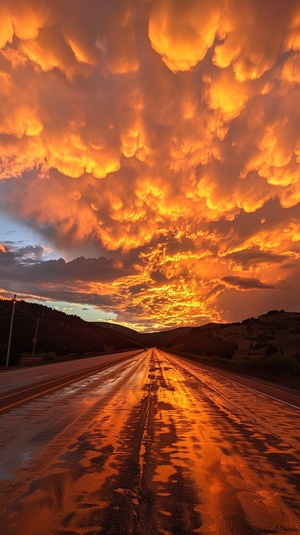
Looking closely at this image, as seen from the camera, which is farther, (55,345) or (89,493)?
(55,345)

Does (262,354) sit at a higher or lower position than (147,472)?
higher

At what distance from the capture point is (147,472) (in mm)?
5613

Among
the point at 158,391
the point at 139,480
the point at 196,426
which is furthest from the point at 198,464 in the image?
the point at 158,391

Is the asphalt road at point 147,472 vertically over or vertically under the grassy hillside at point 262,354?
under

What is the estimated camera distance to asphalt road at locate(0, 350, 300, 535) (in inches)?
157

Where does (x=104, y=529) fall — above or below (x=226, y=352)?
below

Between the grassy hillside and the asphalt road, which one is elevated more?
the grassy hillside

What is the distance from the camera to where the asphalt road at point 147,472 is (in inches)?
157

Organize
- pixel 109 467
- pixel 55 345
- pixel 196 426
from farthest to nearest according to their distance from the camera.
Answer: pixel 55 345, pixel 196 426, pixel 109 467

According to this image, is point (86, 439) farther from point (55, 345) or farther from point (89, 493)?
point (55, 345)

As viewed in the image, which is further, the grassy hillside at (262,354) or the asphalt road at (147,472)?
the grassy hillside at (262,354)

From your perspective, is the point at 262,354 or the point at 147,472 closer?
the point at 147,472

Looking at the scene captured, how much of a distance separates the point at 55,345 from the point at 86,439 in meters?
90.4

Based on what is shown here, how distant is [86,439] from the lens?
7617mm
